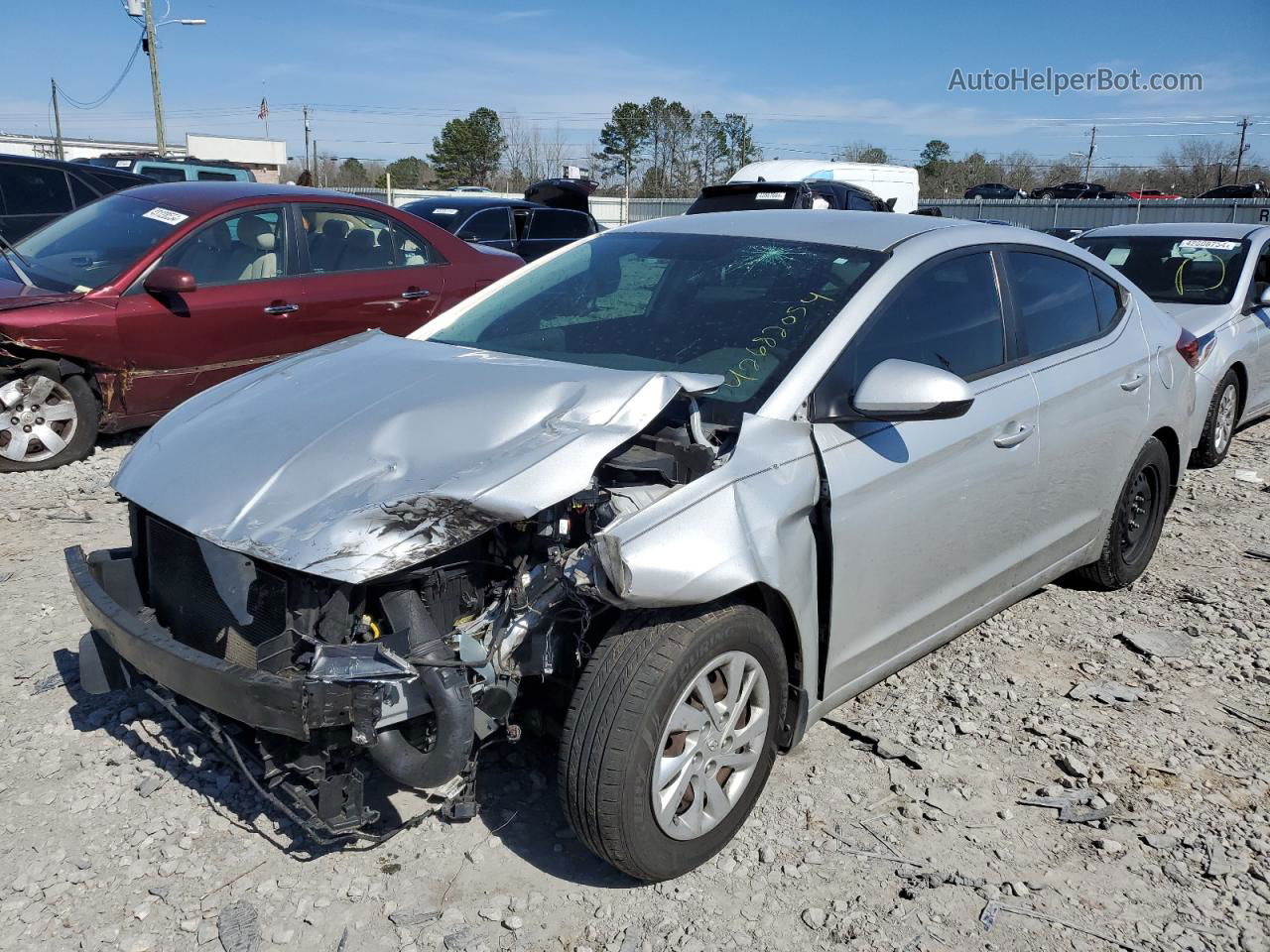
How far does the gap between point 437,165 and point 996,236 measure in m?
60.2

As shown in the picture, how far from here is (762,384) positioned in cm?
297

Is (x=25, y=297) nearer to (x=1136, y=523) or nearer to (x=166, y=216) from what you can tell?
(x=166, y=216)

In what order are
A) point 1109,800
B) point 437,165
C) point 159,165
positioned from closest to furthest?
1. point 1109,800
2. point 159,165
3. point 437,165

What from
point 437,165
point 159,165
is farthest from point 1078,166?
point 159,165

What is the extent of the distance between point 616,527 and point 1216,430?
6.10 metres

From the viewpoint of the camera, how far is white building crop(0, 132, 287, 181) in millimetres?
44406

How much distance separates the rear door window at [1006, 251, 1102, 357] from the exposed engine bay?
1599mm

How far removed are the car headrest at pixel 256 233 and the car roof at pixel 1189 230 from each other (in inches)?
235

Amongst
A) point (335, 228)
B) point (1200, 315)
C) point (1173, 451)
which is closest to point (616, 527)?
point (1173, 451)

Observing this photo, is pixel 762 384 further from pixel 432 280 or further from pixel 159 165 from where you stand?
pixel 159 165

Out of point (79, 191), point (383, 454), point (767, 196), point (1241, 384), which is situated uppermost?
point (767, 196)

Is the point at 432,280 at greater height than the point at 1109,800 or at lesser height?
greater

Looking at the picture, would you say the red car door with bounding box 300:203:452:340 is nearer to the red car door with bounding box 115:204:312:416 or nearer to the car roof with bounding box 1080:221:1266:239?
the red car door with bounding box 115:204:312:416

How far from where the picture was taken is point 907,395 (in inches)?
112
